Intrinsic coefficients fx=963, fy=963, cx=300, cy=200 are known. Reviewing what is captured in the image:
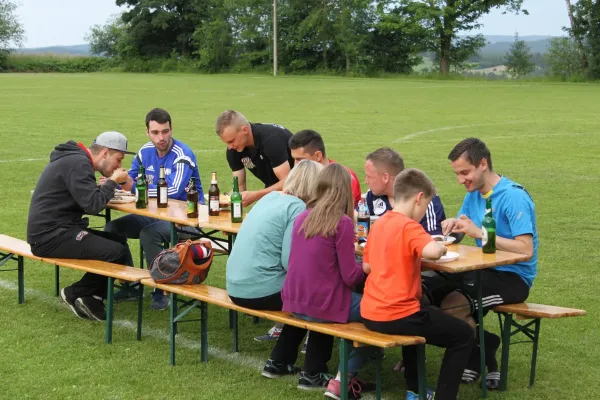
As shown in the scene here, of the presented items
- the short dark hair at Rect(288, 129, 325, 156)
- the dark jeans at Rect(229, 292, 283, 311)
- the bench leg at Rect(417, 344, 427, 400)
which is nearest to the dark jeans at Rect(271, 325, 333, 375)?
the dark jeans at Rect(229, 292, 283, 311)

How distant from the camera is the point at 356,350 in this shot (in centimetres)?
616

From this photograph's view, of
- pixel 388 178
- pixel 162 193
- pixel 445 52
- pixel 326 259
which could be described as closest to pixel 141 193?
pixel 162 193

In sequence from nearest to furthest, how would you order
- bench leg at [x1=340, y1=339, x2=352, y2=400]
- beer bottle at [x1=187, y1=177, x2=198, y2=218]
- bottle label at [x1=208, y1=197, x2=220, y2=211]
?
bench leg at [x1=340, y1=339, x2=352, y2=400] < beer bottle at [x1=187, y1=177, x2=198, y2=218] < bottle label at [x1=208, y1=197, x2=220, y2=211]

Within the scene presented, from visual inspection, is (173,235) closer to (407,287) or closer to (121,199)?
(121,199)

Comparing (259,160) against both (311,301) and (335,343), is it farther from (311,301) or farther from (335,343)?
(311,301)

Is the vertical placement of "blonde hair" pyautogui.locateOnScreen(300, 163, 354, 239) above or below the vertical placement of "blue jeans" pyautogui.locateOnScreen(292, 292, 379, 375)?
above

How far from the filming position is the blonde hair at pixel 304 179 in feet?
21.3

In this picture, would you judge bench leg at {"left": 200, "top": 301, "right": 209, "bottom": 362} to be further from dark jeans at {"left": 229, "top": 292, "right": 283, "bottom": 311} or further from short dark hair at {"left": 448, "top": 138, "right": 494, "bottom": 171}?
short dark hair at {"left": 448, "top": 138, "right": 494, "bottom": 171}

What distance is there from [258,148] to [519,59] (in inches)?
2422

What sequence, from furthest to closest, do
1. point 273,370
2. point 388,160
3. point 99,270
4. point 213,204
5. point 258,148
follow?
point 258,148 < point 213,204 < point 99,270 < point 388,160 < point 273,370

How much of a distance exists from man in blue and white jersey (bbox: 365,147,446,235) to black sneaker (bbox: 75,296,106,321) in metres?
2.67

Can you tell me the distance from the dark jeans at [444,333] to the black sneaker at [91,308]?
10.4ft

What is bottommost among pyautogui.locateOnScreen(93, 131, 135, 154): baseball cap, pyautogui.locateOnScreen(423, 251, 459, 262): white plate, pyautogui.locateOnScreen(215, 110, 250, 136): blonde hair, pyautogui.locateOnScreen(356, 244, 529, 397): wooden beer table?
pyautogui.locateOnScreen(356, 244, 529, 397): wooden beer table

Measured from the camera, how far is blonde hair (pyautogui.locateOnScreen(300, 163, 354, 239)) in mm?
6113
